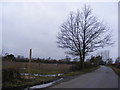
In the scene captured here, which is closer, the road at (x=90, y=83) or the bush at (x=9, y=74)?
the bush at (x=9, y=74)

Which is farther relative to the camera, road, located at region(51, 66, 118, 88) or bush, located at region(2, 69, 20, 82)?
road, located at region(51, 66, 118, 88)

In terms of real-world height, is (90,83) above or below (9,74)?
below

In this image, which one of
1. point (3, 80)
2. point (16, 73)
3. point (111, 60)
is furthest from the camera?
point (111, 60)

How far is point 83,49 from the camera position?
122 ft

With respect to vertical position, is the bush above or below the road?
above

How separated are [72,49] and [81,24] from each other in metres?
5.27

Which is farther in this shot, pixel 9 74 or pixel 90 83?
pixel 90 83

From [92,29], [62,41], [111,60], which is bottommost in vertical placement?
[111,60]

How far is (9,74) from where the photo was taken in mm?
12586

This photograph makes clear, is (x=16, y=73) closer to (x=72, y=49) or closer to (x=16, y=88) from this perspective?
(x=16, y=88)

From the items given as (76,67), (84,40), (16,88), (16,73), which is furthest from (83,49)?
(16,88)

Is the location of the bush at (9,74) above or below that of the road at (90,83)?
above

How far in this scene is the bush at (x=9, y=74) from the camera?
478 inches

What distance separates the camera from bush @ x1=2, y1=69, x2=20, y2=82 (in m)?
12.1
